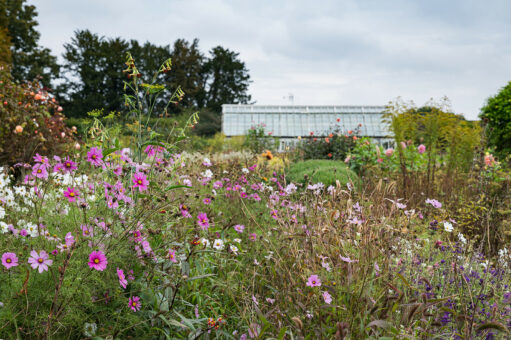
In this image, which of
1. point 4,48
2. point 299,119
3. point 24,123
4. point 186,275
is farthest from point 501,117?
point 4,48

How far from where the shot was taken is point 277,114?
20609mm

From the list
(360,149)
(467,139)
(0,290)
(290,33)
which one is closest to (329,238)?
(0,290)

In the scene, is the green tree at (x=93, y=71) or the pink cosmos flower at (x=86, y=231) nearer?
the pink cosmos flower at (x=86, y=231)

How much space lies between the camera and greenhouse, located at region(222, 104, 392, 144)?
64.4 feet

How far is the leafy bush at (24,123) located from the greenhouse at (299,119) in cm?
1258

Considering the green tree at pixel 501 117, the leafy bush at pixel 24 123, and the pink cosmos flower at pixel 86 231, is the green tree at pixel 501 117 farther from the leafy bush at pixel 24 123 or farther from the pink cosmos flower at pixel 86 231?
the pink cosmos flower at pixel 86 231

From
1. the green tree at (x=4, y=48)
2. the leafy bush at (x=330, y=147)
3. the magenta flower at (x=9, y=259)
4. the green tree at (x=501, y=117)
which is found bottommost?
the magenta flower at (x=9, y=259)

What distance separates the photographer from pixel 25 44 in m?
21.8

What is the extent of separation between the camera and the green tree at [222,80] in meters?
32.5

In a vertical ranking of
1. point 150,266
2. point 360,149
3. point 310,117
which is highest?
point 310,117

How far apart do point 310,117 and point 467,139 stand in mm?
13441

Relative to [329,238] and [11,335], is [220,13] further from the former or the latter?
[11,335]

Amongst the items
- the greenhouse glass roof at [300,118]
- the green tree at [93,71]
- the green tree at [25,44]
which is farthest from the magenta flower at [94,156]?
the green tree at [93,71]

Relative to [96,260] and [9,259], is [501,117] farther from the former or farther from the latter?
[9,259]
